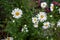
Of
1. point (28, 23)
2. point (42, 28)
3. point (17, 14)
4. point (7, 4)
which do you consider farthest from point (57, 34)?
point (7, 4)

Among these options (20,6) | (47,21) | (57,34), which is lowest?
(57,34)

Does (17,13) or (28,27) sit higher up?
(17,13)

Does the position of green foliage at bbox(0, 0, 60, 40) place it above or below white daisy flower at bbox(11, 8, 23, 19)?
below

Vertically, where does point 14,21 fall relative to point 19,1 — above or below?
below

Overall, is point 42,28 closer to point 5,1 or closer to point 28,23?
point 28,23

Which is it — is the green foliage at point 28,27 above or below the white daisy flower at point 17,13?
below

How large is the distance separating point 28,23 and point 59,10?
16.4 inches

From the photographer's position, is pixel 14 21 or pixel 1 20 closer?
pixel 14 21

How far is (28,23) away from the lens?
220cm

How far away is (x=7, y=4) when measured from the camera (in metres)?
2.33

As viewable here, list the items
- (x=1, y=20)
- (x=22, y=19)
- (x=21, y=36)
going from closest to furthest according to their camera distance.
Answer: (x=21, y=36)
(x=22, y=19)
(x=1, y=20)

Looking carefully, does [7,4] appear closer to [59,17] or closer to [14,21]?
[14,21]

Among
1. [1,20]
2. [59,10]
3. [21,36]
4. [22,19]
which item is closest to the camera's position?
[21,36]

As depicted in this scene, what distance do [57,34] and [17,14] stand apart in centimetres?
45
